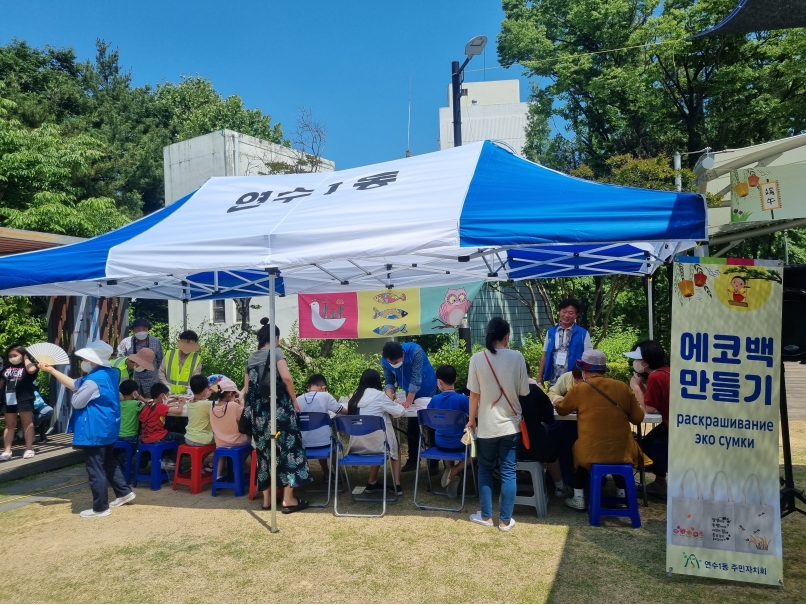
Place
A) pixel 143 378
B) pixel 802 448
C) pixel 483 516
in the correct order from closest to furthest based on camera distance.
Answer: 1. pixel 483 516
2. pixel 802 448
3. pixel 143 378

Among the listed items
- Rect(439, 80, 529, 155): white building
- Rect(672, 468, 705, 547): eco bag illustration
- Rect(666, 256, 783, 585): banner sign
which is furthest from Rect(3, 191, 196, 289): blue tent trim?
Rect(439, 80, 529, 155): white building

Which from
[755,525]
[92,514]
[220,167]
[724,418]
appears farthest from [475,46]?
[220,167]

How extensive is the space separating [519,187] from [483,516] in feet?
8.00

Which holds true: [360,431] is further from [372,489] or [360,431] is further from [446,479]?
[446,479]

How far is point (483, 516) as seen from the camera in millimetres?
4465

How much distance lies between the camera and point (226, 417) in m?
5.39

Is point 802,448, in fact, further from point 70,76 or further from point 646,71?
point 70,76

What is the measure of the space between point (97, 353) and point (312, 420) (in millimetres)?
1840

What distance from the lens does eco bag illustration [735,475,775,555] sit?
3.27m

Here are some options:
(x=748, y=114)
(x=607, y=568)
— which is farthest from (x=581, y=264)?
(x=748, y=114)

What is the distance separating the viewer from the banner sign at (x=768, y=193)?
3369 mm

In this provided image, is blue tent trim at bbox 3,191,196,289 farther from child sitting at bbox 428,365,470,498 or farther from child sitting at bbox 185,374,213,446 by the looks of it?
child sitting at bbox 428,365,470,498

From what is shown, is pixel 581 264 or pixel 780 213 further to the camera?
pixel 581 264

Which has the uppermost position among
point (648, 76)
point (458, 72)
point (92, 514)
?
point (648, 76)
